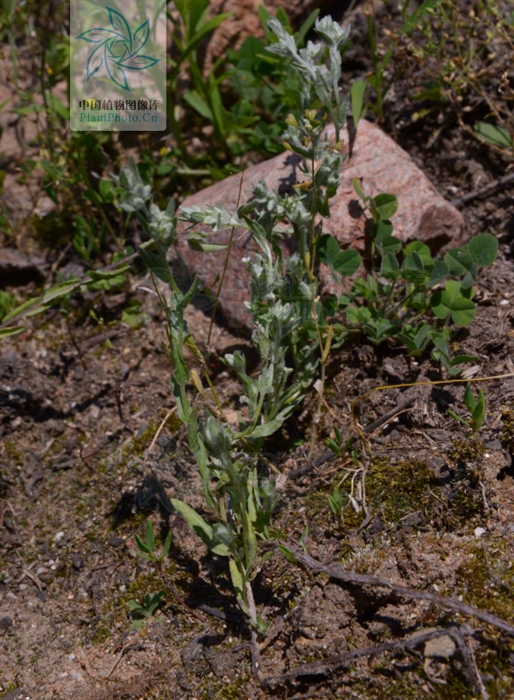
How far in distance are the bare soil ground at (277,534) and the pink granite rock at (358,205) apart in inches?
7.2

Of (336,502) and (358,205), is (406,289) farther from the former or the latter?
(336,502)

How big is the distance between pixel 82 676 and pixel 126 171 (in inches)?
66.8

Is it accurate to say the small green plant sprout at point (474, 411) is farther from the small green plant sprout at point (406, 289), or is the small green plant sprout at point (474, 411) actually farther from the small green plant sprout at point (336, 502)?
the small green plant sprout at point (336, 502)

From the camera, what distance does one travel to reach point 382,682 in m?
1.88

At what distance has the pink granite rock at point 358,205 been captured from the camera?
287 cm

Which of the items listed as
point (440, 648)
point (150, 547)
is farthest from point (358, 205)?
point (440, 648)

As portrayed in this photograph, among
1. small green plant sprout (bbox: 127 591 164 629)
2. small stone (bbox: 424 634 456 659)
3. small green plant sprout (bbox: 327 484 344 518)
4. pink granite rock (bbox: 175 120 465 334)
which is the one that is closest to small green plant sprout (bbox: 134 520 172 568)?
small green plant sprout (bbox: 127 591 164 629)

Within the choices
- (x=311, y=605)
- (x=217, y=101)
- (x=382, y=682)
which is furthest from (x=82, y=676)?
(x=217, y=101)

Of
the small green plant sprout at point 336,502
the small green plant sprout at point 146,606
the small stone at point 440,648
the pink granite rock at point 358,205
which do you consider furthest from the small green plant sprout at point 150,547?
the pink granite rock at point 358,205

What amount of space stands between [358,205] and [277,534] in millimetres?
1514

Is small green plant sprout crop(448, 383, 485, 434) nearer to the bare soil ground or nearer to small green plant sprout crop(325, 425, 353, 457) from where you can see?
the bare soil ground

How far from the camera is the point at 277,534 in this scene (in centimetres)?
217

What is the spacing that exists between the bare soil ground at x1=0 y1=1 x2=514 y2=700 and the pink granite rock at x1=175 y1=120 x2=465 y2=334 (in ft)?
0.60

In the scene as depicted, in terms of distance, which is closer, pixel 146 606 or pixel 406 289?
pixel 146 606
